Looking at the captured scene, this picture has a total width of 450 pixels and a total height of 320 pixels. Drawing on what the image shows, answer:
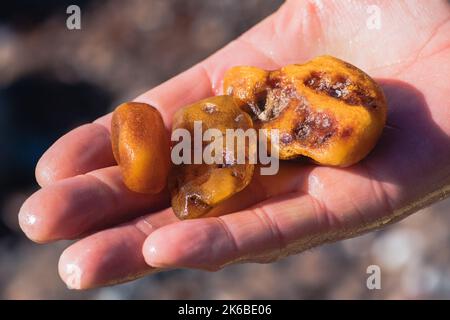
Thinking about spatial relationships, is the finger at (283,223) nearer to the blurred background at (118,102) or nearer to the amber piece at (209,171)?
the amber piece at (209,171)

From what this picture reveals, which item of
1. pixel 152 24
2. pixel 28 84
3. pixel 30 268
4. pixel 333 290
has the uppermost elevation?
pixel 152 24

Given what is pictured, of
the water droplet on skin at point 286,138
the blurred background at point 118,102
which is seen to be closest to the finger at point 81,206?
the water droplet on skin at point 286,138

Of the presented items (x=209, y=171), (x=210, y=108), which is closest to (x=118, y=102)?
(x=210, y=108)

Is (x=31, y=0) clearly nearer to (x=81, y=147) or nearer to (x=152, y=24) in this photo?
(x=152, y=24)

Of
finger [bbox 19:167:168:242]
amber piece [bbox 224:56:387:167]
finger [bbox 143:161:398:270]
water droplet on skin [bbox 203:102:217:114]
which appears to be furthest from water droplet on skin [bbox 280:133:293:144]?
finger [bbox 19:167:168:242]

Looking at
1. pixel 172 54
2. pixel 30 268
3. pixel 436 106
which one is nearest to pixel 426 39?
pixel 436 106

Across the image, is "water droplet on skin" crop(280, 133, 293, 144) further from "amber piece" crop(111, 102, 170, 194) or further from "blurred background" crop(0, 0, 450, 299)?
"blurred background" crop(0, 0, 450, 299)
